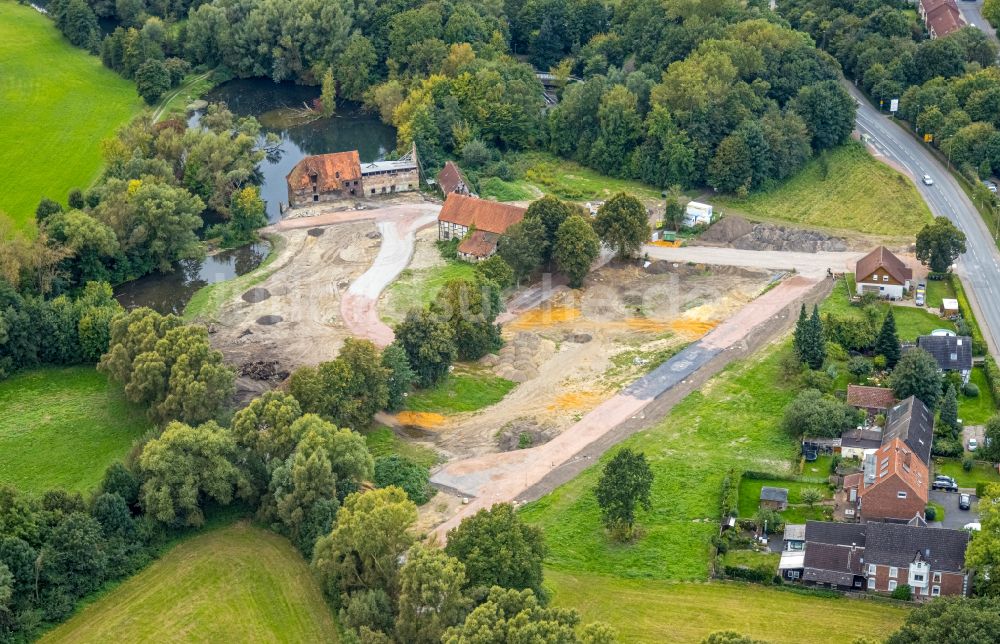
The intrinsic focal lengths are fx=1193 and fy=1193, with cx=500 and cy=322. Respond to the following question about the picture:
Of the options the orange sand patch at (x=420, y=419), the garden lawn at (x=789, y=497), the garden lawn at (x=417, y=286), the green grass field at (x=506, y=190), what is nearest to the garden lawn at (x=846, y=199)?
the green grass field at (x=506, y=190)

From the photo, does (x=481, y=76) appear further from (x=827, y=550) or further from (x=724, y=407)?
(x=827, y=550)

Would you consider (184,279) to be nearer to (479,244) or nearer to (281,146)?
(479,244)

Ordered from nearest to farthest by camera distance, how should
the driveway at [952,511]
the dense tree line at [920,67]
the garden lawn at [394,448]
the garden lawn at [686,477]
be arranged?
the garden lawn at [686,477] → the driveway at [952,511] → the garden lawn at [394,448] → the dense tree line at [920,67]

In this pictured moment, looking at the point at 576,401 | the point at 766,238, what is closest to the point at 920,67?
the point at 766,238

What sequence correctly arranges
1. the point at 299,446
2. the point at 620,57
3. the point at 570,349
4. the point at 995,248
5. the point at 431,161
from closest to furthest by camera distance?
the point at 299,446
the point at 570,349
the point at 995,248
the point at 431,161
the point at 620,57

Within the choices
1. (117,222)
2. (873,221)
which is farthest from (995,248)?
(117,222)

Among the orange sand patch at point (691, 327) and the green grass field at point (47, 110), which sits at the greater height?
the green grass field at point (47, 110)

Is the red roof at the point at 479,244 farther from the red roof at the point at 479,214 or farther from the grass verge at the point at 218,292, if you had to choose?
the grass verge at the point at 218,292
